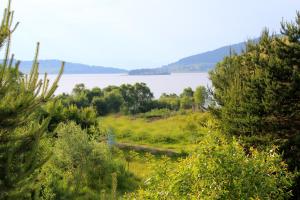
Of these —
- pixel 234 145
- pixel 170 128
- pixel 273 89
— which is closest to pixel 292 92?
pixel 273 89

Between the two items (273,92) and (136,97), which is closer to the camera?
(273,92)

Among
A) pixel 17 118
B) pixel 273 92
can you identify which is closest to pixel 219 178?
pixel 17 118

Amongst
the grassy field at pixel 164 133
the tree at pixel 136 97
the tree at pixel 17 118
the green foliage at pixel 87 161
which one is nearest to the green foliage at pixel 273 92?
the green foliage at pixel 87 161

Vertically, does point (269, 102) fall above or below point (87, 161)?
above

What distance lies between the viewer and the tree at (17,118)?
29.7 feet

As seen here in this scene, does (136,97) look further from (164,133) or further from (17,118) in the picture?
(17,118)

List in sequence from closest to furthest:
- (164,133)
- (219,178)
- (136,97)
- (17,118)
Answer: (17,118) → (219,178) → (164,133) → (136,97)

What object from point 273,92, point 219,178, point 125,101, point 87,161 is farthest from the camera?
point 125,101

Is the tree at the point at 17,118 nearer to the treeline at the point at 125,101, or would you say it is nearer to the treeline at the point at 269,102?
the treeline at the point at 269,102

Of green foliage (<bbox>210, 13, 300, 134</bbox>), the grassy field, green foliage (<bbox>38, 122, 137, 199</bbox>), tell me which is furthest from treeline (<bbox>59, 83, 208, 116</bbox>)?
green foliage (<bbox>210, 13, 300, 134</bbox>)

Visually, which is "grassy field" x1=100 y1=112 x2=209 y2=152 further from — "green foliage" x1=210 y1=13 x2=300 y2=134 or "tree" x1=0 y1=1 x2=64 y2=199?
"tree" x1=0 y1=1 x2=64 y2=199

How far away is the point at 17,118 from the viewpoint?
9.67 metres

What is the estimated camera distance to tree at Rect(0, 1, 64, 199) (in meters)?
9.06

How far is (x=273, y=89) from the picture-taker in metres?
27.8
